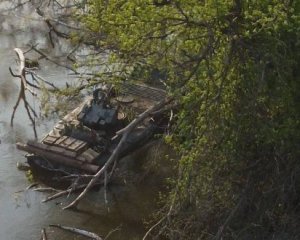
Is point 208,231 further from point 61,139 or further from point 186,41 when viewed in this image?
point 61,139

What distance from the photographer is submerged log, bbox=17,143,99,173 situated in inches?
496

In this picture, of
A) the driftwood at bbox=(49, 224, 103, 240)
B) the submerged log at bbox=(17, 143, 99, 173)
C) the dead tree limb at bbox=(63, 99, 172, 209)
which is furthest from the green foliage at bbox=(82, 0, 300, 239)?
the submerged log at bbox=(17, 143, 99, 173)

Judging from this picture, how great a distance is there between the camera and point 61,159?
1289 cm

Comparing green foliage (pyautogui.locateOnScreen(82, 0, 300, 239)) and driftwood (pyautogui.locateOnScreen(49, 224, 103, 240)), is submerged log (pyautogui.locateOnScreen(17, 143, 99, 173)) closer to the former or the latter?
driftwood (pyautogui.locateOnScreen(49, 224, 103, 240))

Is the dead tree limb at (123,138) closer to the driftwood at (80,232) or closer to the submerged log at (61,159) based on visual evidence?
the driftwood at (80,232)

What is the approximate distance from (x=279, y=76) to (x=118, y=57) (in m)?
3.09

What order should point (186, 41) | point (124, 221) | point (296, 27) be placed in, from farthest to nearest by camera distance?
point (124, 221), point (186, 41), point (296, 27)

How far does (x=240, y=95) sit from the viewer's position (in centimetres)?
837

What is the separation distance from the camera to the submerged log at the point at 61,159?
12609mm

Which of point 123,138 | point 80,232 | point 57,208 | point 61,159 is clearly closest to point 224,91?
point 123,138

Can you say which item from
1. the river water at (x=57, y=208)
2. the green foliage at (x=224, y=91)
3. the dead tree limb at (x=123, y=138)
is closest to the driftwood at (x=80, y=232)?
the river water at (x=57, y=208)

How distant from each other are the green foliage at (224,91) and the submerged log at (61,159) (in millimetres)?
3397

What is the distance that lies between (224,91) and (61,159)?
563 cm

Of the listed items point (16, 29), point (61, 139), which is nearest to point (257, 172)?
point (61, 139)
